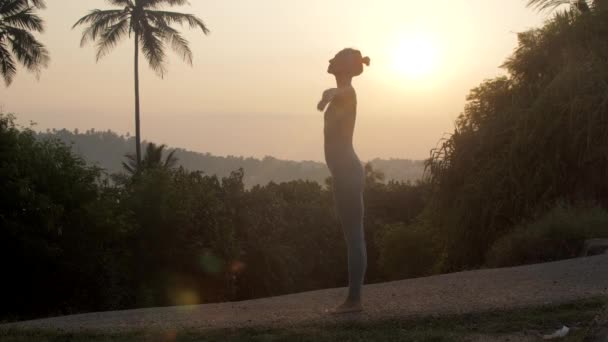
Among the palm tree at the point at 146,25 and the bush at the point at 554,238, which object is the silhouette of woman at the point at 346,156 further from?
the palm tree at the point at 146,25

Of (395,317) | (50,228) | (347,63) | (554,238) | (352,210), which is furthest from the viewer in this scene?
(50,228)

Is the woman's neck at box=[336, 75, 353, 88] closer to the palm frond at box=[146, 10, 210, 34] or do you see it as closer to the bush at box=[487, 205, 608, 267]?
the bush at box=[487, 205, 608, 267]

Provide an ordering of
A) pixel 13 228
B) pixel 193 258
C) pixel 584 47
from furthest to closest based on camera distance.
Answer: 1. pixel 193 258
2. pixel 13 228
3. pixel 584 47

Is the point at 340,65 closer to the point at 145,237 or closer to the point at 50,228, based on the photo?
the point at 50,228

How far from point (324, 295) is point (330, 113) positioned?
126 inches

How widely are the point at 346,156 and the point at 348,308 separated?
1.66m

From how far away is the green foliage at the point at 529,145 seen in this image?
2028 cm

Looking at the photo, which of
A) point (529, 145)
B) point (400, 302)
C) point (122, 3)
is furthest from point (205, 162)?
point (400, 302)

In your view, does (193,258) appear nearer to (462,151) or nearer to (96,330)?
(462,151)

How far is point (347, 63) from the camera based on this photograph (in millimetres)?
9219

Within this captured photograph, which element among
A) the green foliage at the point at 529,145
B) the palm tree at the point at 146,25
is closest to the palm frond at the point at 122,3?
the palm tree at the point at 146,25

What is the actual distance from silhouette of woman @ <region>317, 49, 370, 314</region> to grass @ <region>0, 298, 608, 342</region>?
0.97 m

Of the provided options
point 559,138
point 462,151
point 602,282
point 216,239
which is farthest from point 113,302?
point 602,282

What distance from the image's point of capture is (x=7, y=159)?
2548 centimetres
